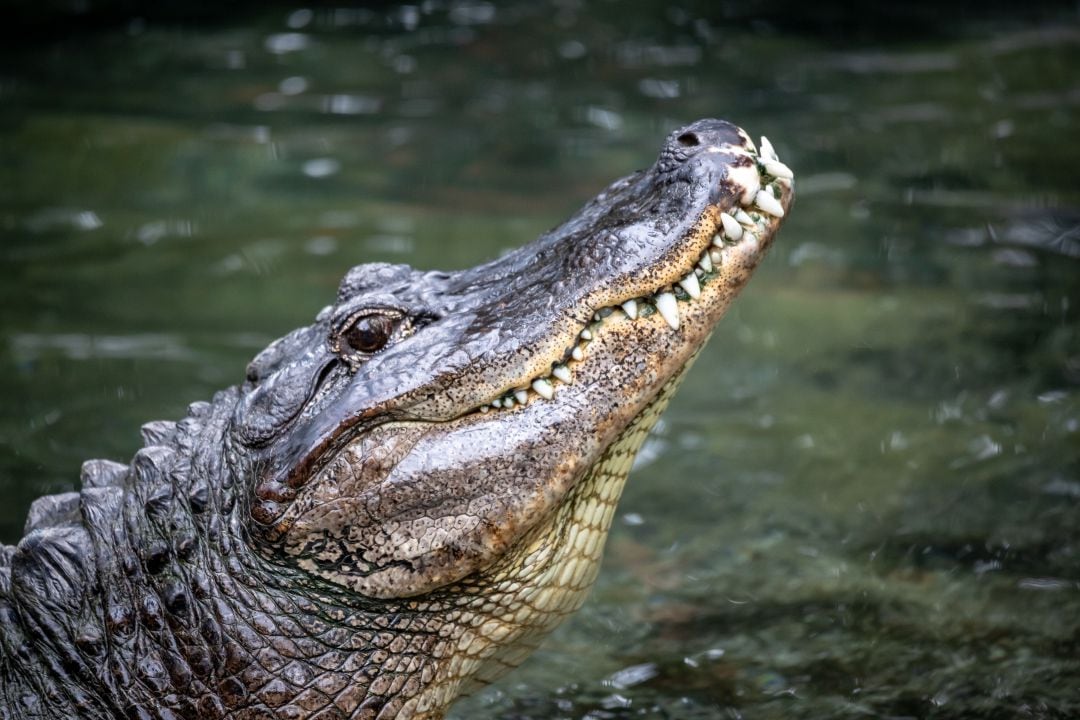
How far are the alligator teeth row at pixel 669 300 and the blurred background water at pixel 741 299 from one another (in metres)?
1.24

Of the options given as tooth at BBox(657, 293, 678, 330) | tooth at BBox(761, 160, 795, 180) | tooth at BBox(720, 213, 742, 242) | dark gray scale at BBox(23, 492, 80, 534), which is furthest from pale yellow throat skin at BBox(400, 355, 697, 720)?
dark gray scale at BBox(23, 492, 80, 534)

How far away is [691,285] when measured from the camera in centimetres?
281

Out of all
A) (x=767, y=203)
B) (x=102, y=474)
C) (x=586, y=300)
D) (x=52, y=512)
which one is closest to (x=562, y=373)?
(x=586, y=300)

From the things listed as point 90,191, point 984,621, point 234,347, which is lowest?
point 984,621

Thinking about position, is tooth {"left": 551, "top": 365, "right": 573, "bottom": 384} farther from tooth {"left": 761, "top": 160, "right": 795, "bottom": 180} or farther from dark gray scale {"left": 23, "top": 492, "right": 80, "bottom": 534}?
dark gray scale {"left": 23, "top": 492, "right": 80, "bottom": 534}

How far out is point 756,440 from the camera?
5.30 meters

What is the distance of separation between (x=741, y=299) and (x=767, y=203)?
3704 millimetres

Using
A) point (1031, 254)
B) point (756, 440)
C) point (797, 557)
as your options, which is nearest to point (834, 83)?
point (1031, 254)

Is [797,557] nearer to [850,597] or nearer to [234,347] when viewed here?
[850,597]

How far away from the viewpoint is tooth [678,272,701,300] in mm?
2812

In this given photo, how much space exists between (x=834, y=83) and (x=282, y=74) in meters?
4.45

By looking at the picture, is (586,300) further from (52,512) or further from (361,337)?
(52,512)

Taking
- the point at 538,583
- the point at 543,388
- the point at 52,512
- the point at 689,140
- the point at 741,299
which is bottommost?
the point at 741,299

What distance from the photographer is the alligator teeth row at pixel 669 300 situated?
281 centimetres
